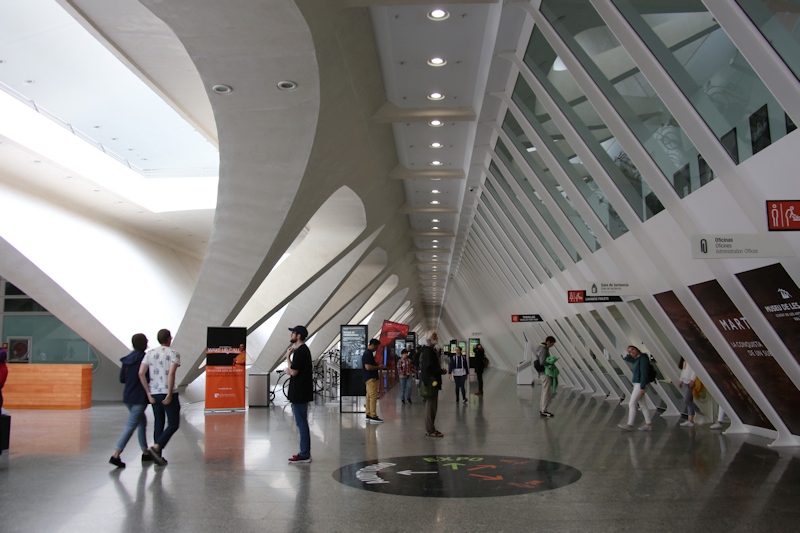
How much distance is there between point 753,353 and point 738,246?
2.93m

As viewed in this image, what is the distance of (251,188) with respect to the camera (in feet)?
39.8

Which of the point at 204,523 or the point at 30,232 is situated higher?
the point at 30,232

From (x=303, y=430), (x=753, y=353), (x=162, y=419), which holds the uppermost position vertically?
(x=753, y=353)

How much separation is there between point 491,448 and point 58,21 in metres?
9.95

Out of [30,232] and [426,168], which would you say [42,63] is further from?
[426,168]

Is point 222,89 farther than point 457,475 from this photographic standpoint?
Yes

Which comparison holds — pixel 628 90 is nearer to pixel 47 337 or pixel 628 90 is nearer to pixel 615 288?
pixel 615 288

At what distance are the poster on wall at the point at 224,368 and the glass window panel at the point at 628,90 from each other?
952cm

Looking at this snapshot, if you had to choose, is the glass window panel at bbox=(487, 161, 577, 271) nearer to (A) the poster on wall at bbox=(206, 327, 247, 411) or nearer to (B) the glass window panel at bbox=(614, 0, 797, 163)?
(A) the poster on wall at bbox=(206, 327, 247, 411)

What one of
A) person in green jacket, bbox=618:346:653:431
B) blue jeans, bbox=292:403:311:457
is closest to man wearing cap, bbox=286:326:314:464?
blue jeans, bbox=292:403:311:457

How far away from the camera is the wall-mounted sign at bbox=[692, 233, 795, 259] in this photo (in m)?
6.89

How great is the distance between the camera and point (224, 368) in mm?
15219

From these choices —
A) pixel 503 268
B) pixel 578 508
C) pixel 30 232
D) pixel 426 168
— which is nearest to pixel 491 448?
pixel 578 508

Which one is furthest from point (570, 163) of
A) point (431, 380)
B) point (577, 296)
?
point (431, 380)
